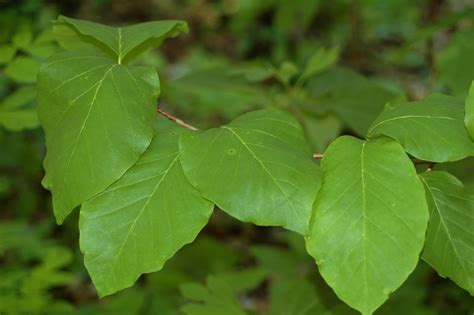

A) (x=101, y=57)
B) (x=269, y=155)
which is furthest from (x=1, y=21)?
(x=269, y=155)

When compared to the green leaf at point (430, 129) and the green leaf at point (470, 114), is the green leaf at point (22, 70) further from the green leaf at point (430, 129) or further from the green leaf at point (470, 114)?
Result: the green leaf at point (470, 114)

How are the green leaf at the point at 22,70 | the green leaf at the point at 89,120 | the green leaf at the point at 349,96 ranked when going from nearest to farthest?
the green leaf at the point at 89,120
the green leaf at the point at 22,70
the green leaf at the point at 349,96

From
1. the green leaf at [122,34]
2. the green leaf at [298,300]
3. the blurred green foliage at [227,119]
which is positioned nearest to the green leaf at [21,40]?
the blurred green foliage at [227,119]

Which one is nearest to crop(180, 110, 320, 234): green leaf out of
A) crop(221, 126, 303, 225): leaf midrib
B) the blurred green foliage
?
crop(221, 126, 303, 225): leaf midrib

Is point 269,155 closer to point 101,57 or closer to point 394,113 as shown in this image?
point 394,113

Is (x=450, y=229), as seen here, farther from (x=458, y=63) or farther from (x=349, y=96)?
(x=458, y=63)
